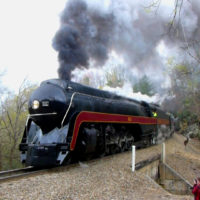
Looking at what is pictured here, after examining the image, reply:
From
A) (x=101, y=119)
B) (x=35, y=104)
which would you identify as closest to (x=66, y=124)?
(x=35, y=104)

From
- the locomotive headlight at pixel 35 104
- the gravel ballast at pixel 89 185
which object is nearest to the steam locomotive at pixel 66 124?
the locomotive headlight at pixel 35 104

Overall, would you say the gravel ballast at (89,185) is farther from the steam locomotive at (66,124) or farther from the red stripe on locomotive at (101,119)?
the red stripe on locomotive at (101,119)

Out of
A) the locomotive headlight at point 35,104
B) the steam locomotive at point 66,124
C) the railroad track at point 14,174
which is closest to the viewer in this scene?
the railroad track at point 14,174

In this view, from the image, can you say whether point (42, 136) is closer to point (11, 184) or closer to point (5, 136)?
point (11, 184)

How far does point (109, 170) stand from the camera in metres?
8.84

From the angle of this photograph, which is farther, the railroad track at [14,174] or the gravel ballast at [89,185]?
the railroad track at [14,174]

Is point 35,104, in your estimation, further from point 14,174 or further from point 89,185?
point 89,185

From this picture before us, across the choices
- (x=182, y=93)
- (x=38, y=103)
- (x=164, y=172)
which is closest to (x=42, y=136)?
(x=38, y=103)

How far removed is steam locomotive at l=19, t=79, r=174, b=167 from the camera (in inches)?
328

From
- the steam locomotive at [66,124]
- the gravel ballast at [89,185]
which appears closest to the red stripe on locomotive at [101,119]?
the steam locomotive at [66,124]

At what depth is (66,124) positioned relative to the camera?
29.0 feet

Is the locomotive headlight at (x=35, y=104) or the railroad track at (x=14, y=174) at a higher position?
the locomotive headlight at (x=35, y=104)

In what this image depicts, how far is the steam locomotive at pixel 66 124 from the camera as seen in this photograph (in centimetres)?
833

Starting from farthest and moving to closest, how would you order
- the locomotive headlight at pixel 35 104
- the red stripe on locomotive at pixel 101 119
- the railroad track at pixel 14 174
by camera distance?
the locomotive headlight at pixel 35 104
the red stripe on locomotive at pixel 101 119
the railroad track at pixel 14 174
